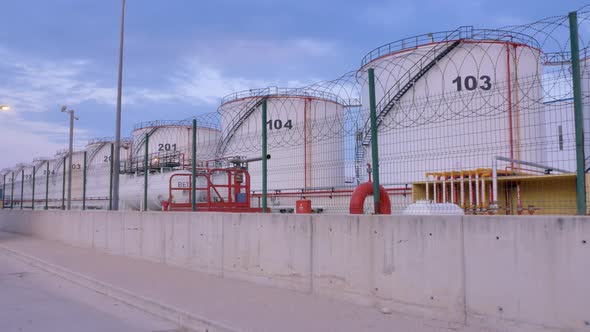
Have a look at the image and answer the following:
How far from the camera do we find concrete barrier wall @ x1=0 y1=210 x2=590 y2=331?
17.9 ft

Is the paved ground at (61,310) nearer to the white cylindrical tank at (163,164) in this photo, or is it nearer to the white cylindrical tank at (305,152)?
the white cylindrical tank at (305,152)

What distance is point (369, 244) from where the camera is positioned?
24.3 feet

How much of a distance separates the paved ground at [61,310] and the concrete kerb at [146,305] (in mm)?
129

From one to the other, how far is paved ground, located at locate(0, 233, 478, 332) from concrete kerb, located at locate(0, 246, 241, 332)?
0.33 feet

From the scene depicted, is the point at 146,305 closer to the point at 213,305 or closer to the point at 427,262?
the point at 213,305

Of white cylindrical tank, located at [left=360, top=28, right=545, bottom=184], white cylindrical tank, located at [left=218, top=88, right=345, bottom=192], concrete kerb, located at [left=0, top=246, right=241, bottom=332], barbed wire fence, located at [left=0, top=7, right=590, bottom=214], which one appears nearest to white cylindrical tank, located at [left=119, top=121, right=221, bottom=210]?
barbed wire fence, located at [left=0, top=7, right=590, bottom=214]

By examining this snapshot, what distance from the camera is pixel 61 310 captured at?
8320 millimetres

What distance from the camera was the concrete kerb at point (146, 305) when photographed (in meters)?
6.83

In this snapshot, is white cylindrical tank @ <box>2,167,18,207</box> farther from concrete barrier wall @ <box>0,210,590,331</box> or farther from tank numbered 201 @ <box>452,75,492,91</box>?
tank numbered 201 @ <box>452,75,492,91</box>

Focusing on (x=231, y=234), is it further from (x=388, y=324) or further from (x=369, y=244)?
(x=388, y=324)

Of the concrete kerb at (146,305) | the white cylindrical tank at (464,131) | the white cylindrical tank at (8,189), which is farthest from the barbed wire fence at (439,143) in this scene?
the white cylindrical tank at (8,189)

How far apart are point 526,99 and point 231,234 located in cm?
574

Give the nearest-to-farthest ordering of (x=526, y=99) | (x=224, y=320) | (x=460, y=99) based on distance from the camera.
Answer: (x=224, y=320) < (x=526, y=99) < (x=460, y=99)

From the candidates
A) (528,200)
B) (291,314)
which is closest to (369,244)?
(291,314)
